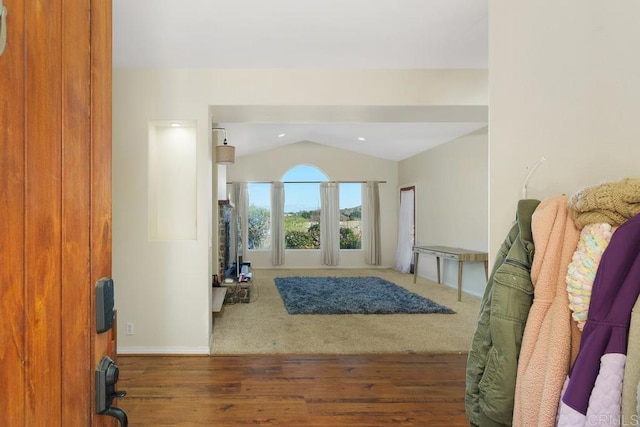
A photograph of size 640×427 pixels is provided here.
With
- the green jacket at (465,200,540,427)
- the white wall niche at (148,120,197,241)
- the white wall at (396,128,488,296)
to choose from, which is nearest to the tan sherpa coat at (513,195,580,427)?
the green jacket at (465,200,540,427)

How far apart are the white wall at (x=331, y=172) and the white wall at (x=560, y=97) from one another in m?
7.92

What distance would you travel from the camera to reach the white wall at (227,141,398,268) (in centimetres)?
929

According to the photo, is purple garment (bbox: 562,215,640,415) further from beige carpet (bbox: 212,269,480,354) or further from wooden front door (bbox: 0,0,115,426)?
→ beige carpet (bbox: 212,269,480,354)

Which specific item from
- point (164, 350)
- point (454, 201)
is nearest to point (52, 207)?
point (164, 350)

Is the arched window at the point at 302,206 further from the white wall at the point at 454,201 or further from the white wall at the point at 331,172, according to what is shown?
the white wall at the point at 454,201

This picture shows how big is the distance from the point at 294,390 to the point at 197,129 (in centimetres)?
232

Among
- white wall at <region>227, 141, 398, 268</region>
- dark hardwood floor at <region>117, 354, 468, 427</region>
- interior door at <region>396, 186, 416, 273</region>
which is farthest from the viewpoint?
white wall at <region>227, 141, 398, 268</region>

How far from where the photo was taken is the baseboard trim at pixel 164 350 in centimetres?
335

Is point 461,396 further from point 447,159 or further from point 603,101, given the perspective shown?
point 447,159

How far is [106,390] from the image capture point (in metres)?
0.74

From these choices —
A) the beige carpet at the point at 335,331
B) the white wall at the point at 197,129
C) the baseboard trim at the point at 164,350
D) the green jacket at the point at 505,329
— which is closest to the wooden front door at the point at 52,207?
the green jacket at the point at 505,329

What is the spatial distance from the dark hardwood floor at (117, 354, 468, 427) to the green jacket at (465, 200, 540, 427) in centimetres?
136

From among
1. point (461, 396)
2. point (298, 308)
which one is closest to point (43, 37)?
point (461, 396)

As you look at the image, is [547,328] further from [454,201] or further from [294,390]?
[454,201]
